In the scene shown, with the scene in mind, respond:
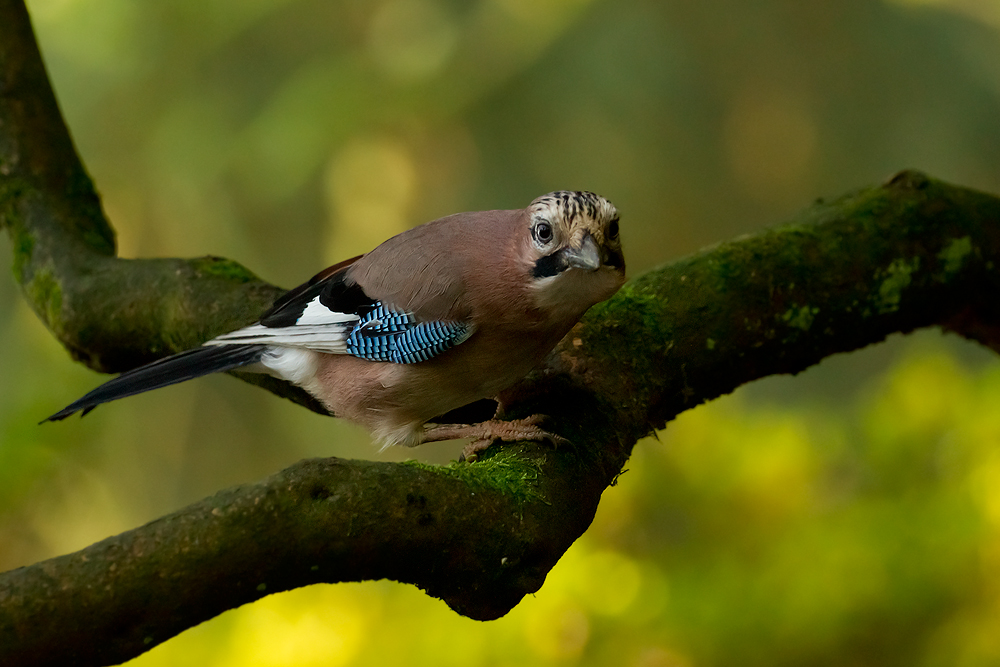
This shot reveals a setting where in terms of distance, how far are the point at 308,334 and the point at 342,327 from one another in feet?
0.30

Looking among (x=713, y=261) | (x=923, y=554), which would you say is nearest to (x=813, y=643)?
(x=923, y=554)

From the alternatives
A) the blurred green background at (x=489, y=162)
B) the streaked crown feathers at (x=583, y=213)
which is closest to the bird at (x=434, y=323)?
the streaked crown feathers at (x=583, y=213)

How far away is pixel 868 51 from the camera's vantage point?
543 cm

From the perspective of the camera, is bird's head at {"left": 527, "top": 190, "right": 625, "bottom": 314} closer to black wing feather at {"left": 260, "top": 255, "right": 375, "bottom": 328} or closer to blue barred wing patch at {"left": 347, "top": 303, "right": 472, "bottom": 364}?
blue barred wing patch at {"left": 347, "top": 303, "right": 472, "bottom": 364}

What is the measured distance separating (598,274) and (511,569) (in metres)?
0.79

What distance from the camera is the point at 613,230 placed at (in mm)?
2203

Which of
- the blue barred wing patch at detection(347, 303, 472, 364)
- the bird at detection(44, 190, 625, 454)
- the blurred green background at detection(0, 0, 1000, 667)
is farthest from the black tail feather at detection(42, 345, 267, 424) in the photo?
the blurred green background at detection(0, 0, 1000, 667)

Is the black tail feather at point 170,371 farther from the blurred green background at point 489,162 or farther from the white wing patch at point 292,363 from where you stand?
the blurred green background at point 489,162

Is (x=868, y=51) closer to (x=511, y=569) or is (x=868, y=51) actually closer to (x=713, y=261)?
(x=713, y=261)

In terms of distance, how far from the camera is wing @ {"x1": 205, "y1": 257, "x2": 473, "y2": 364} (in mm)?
2344

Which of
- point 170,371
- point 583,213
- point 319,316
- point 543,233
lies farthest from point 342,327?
point 583,213

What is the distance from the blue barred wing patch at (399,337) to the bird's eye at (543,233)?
0.26 meters

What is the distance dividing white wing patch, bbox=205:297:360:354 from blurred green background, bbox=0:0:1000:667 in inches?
69.4

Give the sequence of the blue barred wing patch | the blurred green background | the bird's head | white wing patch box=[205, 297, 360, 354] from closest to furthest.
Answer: the bird's head → the blue barred wing patch → white wing patch box=[205, 297, 360, 354] → the blurred green background
